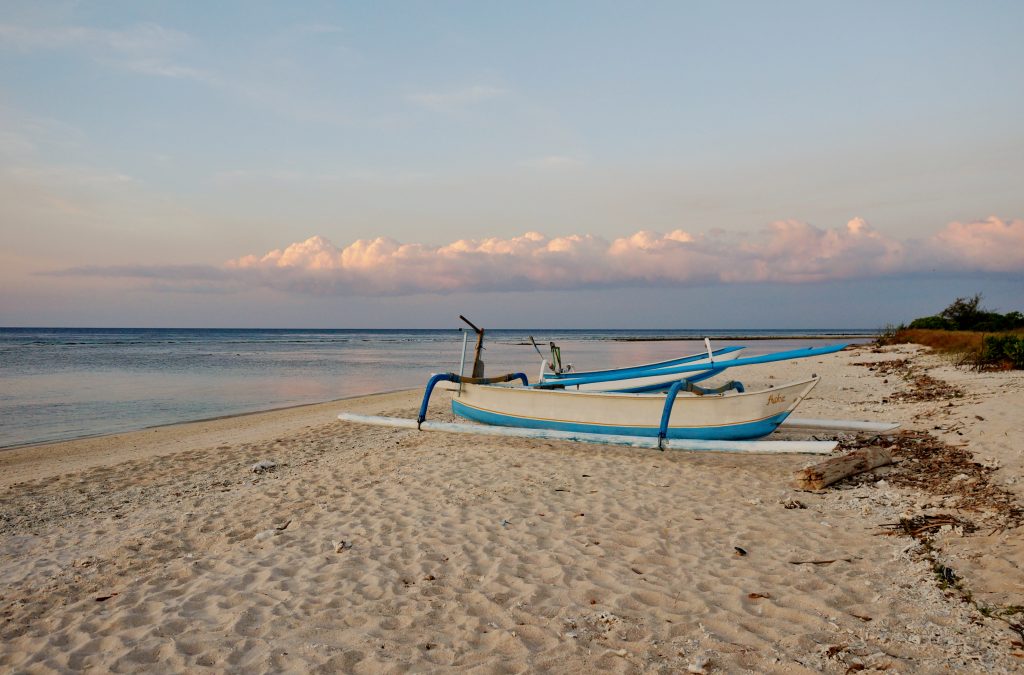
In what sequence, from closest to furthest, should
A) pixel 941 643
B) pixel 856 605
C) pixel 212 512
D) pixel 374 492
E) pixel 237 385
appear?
pixel 941 643 → pixel 856 605 → pixel 212 512 → pixel 374 492 → pixel 237 385

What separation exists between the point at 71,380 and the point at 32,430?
1185cm

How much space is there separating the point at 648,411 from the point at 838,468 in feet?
9.19

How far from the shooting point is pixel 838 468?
718cm

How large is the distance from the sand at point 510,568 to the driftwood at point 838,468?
14cm

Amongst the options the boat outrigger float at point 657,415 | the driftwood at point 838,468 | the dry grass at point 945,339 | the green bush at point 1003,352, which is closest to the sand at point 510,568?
the driftwood at point 838,468

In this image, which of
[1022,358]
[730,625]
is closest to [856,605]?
[730,625]

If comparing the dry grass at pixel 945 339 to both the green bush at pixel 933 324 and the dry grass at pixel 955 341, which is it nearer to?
the dry grass at pixel 955 341

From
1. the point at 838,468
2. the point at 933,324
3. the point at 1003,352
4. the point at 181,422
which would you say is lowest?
the point at 181,422

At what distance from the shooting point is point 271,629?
3.86 meters

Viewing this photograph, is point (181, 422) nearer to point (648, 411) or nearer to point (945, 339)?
point (648, 411)

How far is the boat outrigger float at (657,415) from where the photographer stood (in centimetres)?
873

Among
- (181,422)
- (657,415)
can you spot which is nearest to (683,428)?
(657,415)

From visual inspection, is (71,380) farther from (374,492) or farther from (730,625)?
(730,625)

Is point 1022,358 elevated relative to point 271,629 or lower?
elevated
